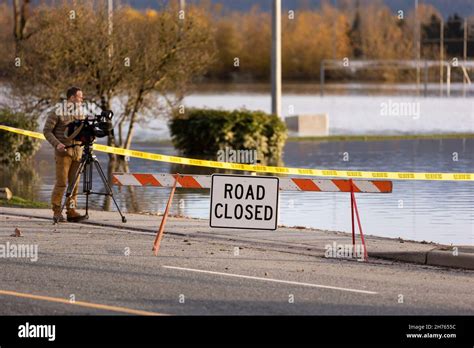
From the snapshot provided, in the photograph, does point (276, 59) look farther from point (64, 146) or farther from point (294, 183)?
point (294, 183)

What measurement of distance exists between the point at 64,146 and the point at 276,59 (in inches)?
475

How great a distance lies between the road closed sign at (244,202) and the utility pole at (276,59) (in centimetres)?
1295

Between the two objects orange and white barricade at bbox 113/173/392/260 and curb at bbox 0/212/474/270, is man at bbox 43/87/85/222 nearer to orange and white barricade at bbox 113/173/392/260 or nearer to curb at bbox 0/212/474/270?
orange and white barricade at bbox 113/173/392/260

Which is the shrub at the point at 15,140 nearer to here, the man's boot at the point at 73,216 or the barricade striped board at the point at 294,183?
the man's boot at the point at 73,216

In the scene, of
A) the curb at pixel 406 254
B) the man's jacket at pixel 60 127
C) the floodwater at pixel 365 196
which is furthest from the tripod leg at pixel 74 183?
the floodwater at pixel 365 196

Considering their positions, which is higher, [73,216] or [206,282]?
[73,216]

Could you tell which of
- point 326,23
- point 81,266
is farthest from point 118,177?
point 326,23

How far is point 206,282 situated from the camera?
45.5ft

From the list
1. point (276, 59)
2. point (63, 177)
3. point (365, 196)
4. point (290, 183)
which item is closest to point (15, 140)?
point (276, 59)

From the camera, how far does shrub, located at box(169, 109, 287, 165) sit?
1166 inches

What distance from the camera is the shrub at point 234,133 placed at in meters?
29.6

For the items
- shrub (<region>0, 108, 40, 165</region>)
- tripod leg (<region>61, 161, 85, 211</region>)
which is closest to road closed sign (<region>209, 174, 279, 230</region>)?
tripod leg (<region>61, 161, 85, 211</region>)

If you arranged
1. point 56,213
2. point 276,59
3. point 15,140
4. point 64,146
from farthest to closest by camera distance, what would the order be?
1. point 276,59
2. point 15,140
3. point 64,146
4. point 56,213

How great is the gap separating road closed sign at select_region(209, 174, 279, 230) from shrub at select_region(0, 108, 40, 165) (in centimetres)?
1168
